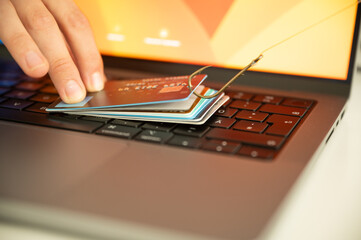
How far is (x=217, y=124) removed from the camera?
0.65 meters

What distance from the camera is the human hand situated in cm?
69

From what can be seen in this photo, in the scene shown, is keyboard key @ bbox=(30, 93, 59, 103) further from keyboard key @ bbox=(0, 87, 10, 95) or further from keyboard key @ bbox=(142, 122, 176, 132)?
keyboard key @ bbox=(142, 122, 176, 132)

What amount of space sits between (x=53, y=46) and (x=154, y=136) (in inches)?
11.1

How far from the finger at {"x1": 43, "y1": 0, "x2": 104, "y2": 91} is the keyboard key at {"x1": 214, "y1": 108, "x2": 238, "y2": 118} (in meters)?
0.23

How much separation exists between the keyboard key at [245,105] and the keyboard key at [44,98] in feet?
1.15

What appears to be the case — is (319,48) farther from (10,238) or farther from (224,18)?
(10,238)

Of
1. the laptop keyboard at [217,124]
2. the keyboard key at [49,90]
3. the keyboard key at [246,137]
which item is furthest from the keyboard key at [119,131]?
the keyboard key at [49,90]

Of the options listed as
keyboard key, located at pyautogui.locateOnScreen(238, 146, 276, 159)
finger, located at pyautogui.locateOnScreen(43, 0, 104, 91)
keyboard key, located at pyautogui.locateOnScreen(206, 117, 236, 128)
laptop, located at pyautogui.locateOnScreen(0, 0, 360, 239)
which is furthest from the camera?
finger, located at pyautogui.locateOnScreen(43, 0, 104, 91)

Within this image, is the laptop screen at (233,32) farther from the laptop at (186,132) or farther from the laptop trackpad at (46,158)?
the laptop trackpad at (46,158)

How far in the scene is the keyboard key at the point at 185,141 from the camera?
582mm

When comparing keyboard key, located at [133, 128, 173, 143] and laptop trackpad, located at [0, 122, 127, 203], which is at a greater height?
keyboard key, located at [133, 128, 173, 143]

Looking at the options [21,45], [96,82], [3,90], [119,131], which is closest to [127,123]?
[119,131]

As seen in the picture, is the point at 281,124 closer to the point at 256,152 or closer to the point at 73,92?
the point at 256,152

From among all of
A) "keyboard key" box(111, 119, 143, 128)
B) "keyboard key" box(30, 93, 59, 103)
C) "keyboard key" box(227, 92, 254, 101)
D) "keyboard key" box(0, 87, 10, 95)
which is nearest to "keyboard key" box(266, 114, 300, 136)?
"keyboard key" box(227, 92, 254, 101)
